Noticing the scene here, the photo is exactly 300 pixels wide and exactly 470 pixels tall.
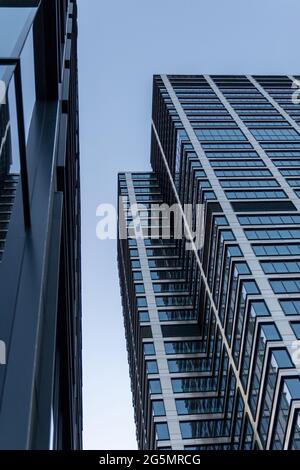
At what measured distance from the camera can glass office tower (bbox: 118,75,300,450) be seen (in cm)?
5994

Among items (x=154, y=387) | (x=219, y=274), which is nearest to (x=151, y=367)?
(x=154, y=387)

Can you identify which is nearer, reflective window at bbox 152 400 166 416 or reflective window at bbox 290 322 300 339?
reflective window at bbox 290 322 300 339

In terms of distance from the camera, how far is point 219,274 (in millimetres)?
72938

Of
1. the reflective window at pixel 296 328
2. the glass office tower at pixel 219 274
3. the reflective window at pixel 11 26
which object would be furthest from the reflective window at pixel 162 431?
the reflective window at pixel 11 26

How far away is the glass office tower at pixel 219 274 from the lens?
5994cm

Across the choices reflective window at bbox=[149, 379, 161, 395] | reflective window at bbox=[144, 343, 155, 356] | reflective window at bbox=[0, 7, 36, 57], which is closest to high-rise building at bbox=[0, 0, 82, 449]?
reflective window at bbox=[0, 7, 36, 57]

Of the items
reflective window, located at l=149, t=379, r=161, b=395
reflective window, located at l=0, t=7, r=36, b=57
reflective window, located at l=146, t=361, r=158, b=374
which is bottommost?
reflective window, located at l=0, t=7, r=36, b=57

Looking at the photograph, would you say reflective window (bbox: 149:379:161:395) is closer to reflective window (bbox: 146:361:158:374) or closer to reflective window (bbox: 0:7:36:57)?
reflective window (bbox: 146:361:158:374)

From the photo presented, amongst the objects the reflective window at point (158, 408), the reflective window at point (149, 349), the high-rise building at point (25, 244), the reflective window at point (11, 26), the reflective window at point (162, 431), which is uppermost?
the reflective window at point (149, 349)

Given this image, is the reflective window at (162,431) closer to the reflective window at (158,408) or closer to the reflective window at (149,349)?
the reflective window at (158,408)

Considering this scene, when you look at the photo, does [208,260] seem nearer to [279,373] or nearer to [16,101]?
[279,373]

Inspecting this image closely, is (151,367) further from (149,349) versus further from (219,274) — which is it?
(219,274)

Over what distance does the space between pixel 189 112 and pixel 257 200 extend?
2993 centimetres

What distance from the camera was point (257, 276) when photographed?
64.5m
